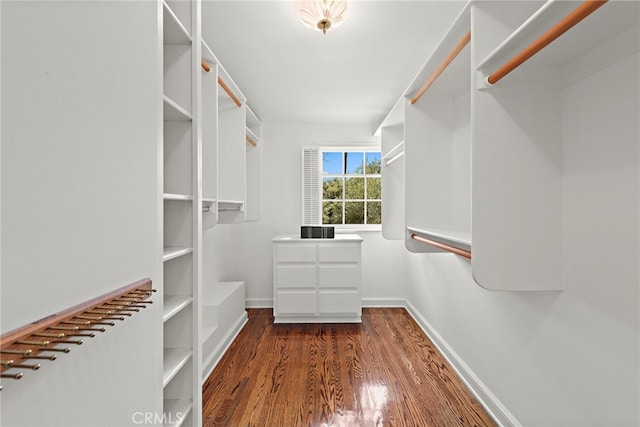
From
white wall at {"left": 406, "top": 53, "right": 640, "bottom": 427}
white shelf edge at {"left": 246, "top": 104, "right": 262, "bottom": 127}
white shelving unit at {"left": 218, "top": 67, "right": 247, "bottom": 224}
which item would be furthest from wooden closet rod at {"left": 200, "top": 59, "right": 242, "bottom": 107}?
white wall at {"left": 406, "top": 53, "right": 640, "bottom": 427}

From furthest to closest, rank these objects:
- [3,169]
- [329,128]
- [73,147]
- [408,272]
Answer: [329,128]
[408,272]
[73,147]
[3,169]

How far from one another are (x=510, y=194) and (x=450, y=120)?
4.40 feet

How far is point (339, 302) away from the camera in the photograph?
3.88m

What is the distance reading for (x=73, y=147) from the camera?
833mm

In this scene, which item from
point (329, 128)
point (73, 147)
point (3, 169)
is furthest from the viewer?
point (329, 128)

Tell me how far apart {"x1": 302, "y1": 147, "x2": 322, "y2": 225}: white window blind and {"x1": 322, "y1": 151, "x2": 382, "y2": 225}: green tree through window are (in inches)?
5.1

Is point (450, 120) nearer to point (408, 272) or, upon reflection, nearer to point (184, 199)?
point (184, 199)

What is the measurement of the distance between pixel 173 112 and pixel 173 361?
3.68 feet

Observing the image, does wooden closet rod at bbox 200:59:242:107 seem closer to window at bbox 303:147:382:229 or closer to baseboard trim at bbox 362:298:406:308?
window at bbox 303:147:382:229

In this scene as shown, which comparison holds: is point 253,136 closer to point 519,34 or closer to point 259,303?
point 259,303

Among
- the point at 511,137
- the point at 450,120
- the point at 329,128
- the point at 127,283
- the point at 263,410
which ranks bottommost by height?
the point at 263,410

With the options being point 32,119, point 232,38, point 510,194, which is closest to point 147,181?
point 32,119

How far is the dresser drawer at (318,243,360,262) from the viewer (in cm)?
391

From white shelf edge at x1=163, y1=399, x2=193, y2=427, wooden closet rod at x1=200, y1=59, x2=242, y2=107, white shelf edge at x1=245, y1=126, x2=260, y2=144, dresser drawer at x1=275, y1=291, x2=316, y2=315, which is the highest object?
wooden closet rod at x1=200, y1=59, x2=242, y2=107
